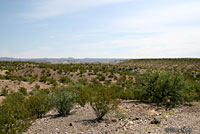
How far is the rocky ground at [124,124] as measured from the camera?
7.11 m

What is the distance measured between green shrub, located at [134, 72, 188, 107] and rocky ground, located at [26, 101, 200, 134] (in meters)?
1.41

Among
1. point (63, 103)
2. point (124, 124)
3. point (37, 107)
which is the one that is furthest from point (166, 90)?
point (37, 107)

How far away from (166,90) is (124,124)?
4.70 metres

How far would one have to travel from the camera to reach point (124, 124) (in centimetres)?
783

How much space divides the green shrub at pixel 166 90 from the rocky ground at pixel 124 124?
141cm

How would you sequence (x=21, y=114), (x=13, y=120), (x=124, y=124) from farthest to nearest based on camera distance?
(x=21, y=114) → (x=124, y=124) → (x=13, y=120)

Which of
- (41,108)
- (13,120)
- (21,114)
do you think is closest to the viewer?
(13,120)

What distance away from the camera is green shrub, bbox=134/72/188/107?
11273 mm

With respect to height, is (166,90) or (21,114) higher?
(166,90)

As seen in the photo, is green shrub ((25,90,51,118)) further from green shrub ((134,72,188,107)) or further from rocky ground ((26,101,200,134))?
green shrub ((134,72,188,107))

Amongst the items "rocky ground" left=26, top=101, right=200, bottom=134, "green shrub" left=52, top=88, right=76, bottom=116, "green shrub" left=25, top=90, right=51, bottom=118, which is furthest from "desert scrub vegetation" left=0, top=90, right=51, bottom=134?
"green shrub" left=52, top=88, right=76, bottom=116

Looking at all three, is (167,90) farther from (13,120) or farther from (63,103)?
(13,120)

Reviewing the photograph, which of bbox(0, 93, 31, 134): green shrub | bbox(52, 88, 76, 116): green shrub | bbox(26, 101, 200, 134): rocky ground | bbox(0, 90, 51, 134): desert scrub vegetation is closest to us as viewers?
bbox(26, 101, 200, 134): rocky ground

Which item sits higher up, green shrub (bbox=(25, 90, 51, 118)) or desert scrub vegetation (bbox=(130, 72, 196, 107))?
desert scrub vegetation (bbox=(130, 72, 196, 107))
